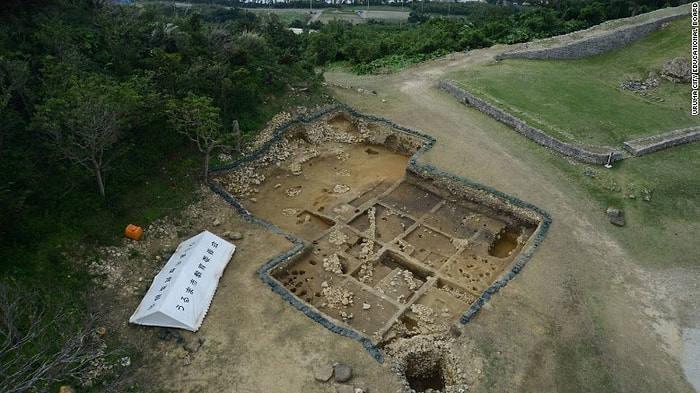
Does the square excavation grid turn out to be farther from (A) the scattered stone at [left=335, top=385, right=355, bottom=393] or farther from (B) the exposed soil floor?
(A) the scattered stone at [left=335, top=385, right=355, bottom=393]

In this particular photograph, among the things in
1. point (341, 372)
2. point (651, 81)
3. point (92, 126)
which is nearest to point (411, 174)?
point (341, 372)

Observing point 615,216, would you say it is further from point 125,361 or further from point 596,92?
point 125,361

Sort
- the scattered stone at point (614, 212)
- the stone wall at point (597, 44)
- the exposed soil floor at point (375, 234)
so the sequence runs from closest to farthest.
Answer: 1. the exposed soil floor at point (375, 234)
2. the scattered stone at point (614, 212)
3. the stone wall at point (597, 44)

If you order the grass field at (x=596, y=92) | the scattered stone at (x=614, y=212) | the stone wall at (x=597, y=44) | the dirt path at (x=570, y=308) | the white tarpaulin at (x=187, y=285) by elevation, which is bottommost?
the dirt path at (x=570, y=308)

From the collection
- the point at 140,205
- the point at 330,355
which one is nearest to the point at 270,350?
the point at 330,355

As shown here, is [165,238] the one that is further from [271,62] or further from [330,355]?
[271,62]

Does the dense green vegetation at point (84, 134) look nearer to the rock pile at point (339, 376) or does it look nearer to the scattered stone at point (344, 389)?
the rock pile at point (339, 376)

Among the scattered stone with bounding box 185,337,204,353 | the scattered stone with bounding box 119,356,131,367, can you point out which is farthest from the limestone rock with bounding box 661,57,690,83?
the scattered stone with bounding box 119,356,131,367
